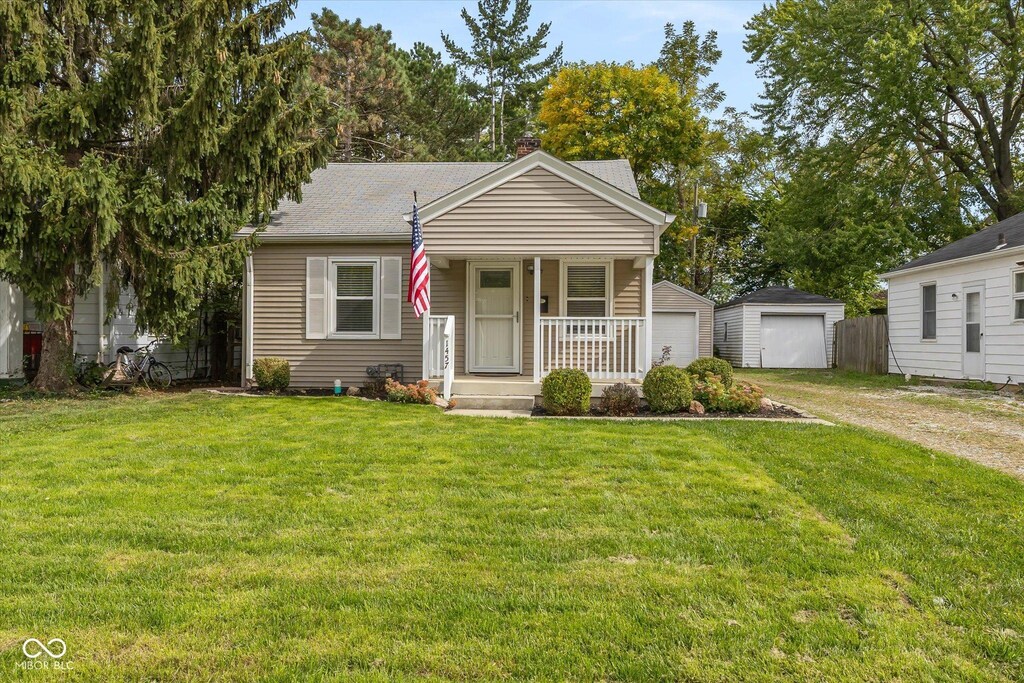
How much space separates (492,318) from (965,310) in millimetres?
10481

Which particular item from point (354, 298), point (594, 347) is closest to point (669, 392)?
point (594, 347)

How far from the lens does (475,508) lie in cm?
447

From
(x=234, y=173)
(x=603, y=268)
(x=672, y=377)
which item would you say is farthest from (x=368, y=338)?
(x=672, y=377)

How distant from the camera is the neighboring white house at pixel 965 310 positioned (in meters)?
12.4

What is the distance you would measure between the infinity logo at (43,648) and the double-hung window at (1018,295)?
589 inches

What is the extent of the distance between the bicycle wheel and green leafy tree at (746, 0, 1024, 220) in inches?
808

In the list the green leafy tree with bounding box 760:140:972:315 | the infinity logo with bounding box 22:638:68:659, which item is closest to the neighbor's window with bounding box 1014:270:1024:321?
A: the green leafy tree with bounding box 760:140:972:315

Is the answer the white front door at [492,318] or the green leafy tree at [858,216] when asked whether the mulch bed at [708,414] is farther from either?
the green leafy tree at [858,216]

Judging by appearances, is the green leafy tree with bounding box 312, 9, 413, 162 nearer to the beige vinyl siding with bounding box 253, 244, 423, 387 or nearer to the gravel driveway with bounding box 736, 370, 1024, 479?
the beige vinyl siding with bounding box 253, 244, 423, 387

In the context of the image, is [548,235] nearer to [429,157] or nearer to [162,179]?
[162,179]

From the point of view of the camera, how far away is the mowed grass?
8.30ft

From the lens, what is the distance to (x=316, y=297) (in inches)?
471

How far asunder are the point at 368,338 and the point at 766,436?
24.1ft

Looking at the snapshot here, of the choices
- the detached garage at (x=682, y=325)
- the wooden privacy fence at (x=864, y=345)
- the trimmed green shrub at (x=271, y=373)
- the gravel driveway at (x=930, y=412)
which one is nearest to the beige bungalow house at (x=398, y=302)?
the trimmed green shrub at (x=271, y=373)
